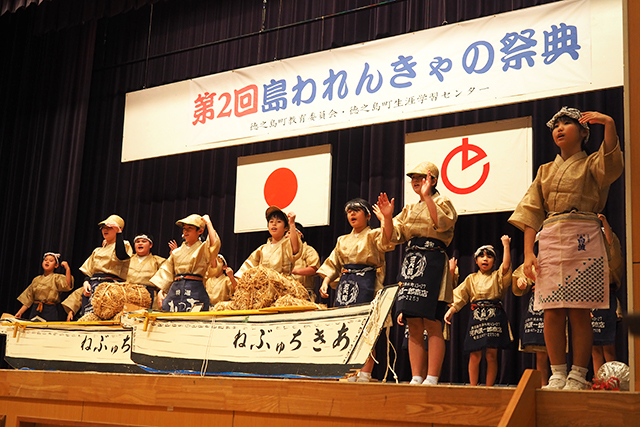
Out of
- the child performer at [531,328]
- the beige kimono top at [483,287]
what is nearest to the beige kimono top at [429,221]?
the child performer at [531,328]

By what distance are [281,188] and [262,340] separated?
11.1ft

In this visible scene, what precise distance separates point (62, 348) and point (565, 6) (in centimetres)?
410

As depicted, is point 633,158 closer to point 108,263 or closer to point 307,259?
point 307,259

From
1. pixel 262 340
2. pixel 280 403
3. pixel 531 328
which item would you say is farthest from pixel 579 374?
pixel 531 328

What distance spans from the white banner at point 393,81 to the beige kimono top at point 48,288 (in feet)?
4.58

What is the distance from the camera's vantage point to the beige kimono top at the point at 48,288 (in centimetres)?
688

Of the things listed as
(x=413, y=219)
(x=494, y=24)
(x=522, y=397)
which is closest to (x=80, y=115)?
(x=494, y=24)

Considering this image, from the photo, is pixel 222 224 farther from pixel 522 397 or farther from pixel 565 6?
pixel 522 397

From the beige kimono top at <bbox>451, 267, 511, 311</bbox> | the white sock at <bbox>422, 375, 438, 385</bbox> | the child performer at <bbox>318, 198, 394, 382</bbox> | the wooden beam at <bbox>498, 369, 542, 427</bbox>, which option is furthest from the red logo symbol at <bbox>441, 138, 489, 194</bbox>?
the wooden beam at <bbox>498, 369, 542, 427</bbox>

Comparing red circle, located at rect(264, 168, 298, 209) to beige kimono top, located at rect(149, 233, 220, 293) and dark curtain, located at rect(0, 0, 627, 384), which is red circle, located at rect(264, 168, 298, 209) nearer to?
dark curtain, located at rect(0, 0, 627, 384)

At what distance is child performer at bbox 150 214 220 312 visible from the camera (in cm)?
468

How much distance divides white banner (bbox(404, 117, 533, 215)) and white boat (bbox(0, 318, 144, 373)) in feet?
9.08

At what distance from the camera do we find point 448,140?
18.8ft

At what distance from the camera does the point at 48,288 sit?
22.6 ft
